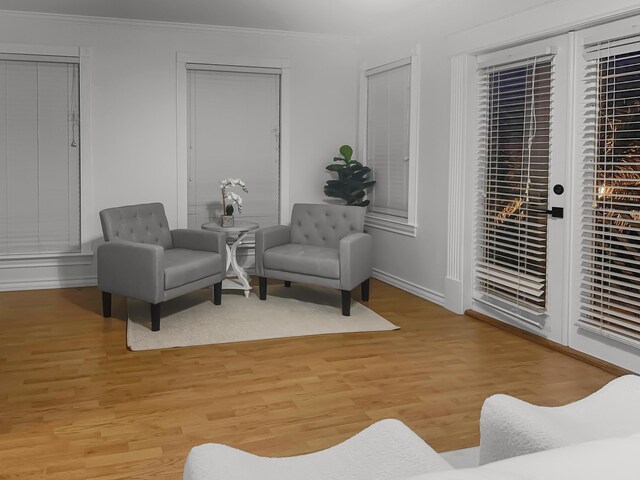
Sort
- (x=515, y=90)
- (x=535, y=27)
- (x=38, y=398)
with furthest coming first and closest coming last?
(x=515, y=90) < (x=535, y=27) < (x=38, y=398)

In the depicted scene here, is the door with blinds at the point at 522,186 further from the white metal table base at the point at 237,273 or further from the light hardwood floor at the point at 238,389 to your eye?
the white metal table base at the point at 237,273

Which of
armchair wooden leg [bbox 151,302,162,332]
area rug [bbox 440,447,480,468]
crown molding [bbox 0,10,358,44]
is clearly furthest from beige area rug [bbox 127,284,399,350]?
crown molding [bbox 0,10,358,44]

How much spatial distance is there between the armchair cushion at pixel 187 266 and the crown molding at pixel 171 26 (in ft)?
7.46

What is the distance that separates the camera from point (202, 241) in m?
5.26

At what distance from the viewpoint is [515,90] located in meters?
4.40

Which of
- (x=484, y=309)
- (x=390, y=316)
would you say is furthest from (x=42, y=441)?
(x=484, y=309)

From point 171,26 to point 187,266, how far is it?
267 cm

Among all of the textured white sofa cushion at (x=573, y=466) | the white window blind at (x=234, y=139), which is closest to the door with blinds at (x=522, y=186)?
the white window blind at (x=234, y=139)

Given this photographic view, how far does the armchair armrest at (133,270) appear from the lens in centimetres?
441

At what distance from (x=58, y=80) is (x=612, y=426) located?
18.4ft

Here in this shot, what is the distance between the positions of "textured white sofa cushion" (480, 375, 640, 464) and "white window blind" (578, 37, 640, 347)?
1.88 m

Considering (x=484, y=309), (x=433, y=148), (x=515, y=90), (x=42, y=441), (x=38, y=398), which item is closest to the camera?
(x=42, y=441)

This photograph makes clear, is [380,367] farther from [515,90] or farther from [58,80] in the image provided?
[58,80]

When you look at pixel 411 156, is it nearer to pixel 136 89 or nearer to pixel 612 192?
pixel 612 192
